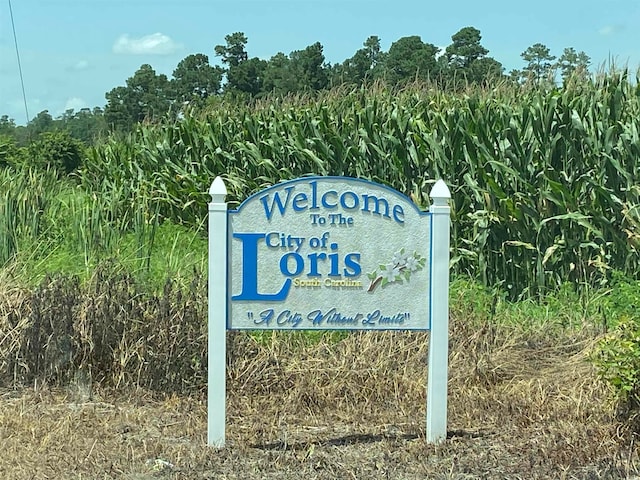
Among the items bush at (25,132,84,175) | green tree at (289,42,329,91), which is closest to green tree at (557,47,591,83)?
bush at (25,132,84,175)

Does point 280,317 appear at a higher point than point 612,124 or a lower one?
lower

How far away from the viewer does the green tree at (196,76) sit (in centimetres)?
4991

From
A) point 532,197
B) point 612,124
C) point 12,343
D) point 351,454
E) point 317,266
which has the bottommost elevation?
point 351,454

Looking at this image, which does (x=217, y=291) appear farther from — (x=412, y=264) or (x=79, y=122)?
(x=79, y=122)

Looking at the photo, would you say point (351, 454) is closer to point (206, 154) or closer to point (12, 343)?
point (12, 343)

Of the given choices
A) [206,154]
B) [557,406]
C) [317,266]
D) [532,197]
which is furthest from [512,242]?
[206,154]

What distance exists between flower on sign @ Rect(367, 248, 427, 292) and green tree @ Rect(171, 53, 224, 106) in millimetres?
43999

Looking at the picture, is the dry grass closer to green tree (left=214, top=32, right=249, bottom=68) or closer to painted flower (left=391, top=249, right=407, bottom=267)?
painted flower (left=391, top=249, right=407, bottom=267)

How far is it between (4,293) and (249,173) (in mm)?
5668

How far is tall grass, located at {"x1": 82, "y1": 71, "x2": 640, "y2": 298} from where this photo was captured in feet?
26.9

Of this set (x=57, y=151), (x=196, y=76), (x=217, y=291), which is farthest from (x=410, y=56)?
(x=217, y=291)

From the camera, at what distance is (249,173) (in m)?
12.1

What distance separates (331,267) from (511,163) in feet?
12.7

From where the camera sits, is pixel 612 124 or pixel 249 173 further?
pixel 249 173
